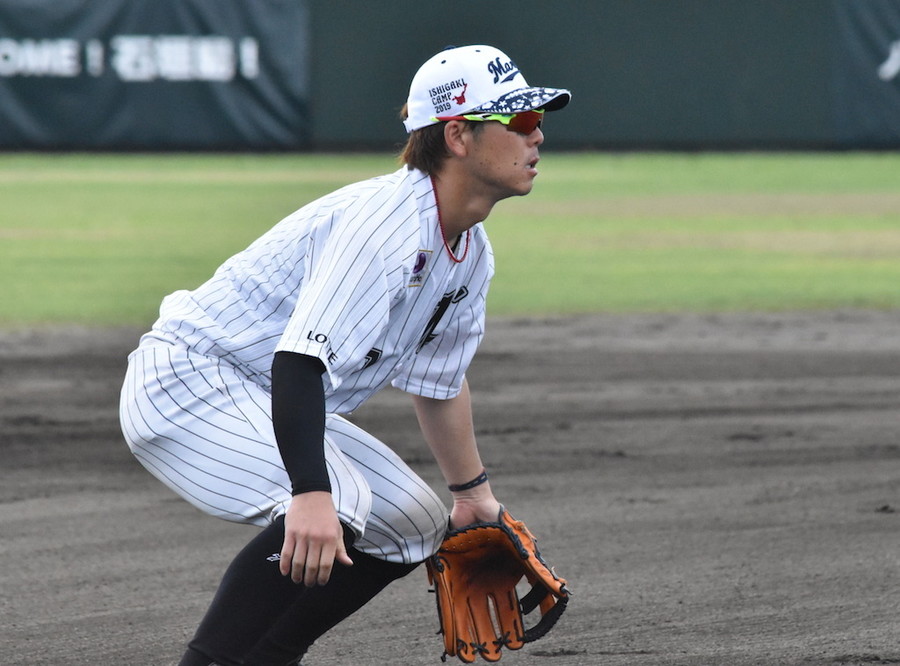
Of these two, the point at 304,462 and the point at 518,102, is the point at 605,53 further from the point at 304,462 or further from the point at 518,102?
the point at 304,462

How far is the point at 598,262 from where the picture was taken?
11.5 metres

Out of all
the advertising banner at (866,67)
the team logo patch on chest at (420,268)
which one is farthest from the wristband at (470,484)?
the advertising banner at (866,67)

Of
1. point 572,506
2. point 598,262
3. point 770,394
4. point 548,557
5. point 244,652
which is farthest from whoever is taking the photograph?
point 598,262

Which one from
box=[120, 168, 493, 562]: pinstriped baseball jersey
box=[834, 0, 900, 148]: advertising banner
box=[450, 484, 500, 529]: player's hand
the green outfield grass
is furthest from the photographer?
box=[834, 0, 900, 148]: advertising banner

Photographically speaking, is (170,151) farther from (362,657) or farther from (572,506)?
(362,657)

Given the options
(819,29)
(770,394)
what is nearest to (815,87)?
(819,29)

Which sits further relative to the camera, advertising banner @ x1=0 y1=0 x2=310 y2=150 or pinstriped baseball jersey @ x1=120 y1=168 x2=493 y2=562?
advertising banner @ x1=0 y1=0 x2=310 y2=150

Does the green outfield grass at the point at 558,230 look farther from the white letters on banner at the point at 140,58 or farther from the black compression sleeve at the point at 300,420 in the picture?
the black compression sleeve at the point at 300,420

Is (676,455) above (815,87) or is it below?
above

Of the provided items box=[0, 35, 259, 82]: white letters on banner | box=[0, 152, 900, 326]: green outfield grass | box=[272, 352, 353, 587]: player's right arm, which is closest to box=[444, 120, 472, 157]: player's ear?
box=[272, 352, 353, 587]: player's right arm

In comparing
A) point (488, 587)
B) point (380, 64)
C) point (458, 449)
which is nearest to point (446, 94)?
point (458, 449)

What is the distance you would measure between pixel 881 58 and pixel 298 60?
8169 millimetres

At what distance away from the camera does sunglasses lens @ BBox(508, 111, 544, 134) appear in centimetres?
271

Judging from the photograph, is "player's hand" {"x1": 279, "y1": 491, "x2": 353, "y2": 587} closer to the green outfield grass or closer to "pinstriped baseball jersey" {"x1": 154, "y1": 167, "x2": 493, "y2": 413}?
"pinstriped baseball jersey" {"x1": 154, "y1": 167, "x2": 493, "y2": 413}
